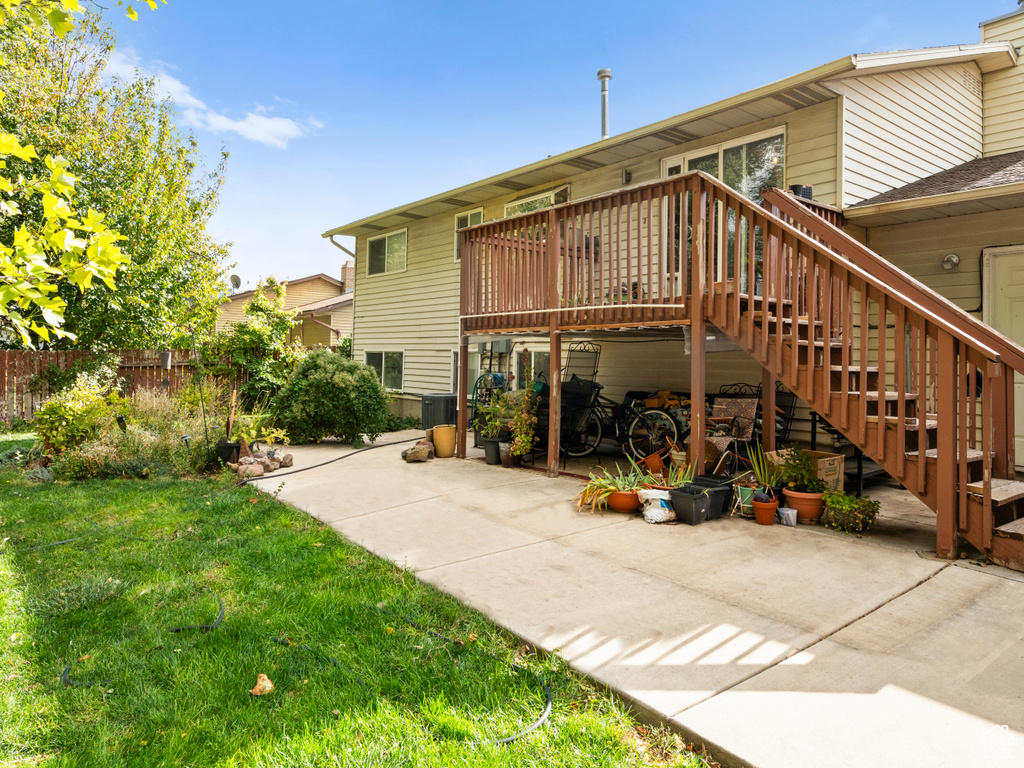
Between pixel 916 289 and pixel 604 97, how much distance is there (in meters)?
8.64

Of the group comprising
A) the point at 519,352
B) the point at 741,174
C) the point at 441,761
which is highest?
the point at 741,174

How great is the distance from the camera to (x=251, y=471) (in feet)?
22.5

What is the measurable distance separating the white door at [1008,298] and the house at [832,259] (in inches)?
0.7

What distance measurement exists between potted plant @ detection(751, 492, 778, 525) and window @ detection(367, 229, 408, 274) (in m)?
10.0

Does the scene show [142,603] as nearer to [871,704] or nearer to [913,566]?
[871,704]

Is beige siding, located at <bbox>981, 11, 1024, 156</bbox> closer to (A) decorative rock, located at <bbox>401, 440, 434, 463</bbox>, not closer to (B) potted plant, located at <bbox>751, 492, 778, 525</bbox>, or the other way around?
(B) potted plant, located at <bbox>751, 492, 778, 525</bbox>

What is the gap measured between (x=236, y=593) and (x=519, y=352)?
7839 millimetres

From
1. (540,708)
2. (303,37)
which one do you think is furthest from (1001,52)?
(303,37)

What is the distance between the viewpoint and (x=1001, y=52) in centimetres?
783

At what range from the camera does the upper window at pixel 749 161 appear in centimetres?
718

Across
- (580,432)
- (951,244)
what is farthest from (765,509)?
(951,244)

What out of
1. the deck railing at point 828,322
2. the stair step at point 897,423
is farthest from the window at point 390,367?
the stair step at point 897,423

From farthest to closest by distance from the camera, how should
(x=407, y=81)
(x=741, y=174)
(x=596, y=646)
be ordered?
(x=407, y=81) < (x=741, y=174) < (x=596, y=646)

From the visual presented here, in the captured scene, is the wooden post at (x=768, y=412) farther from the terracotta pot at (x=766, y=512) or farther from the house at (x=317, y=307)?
the house at (x=317, y=307)
